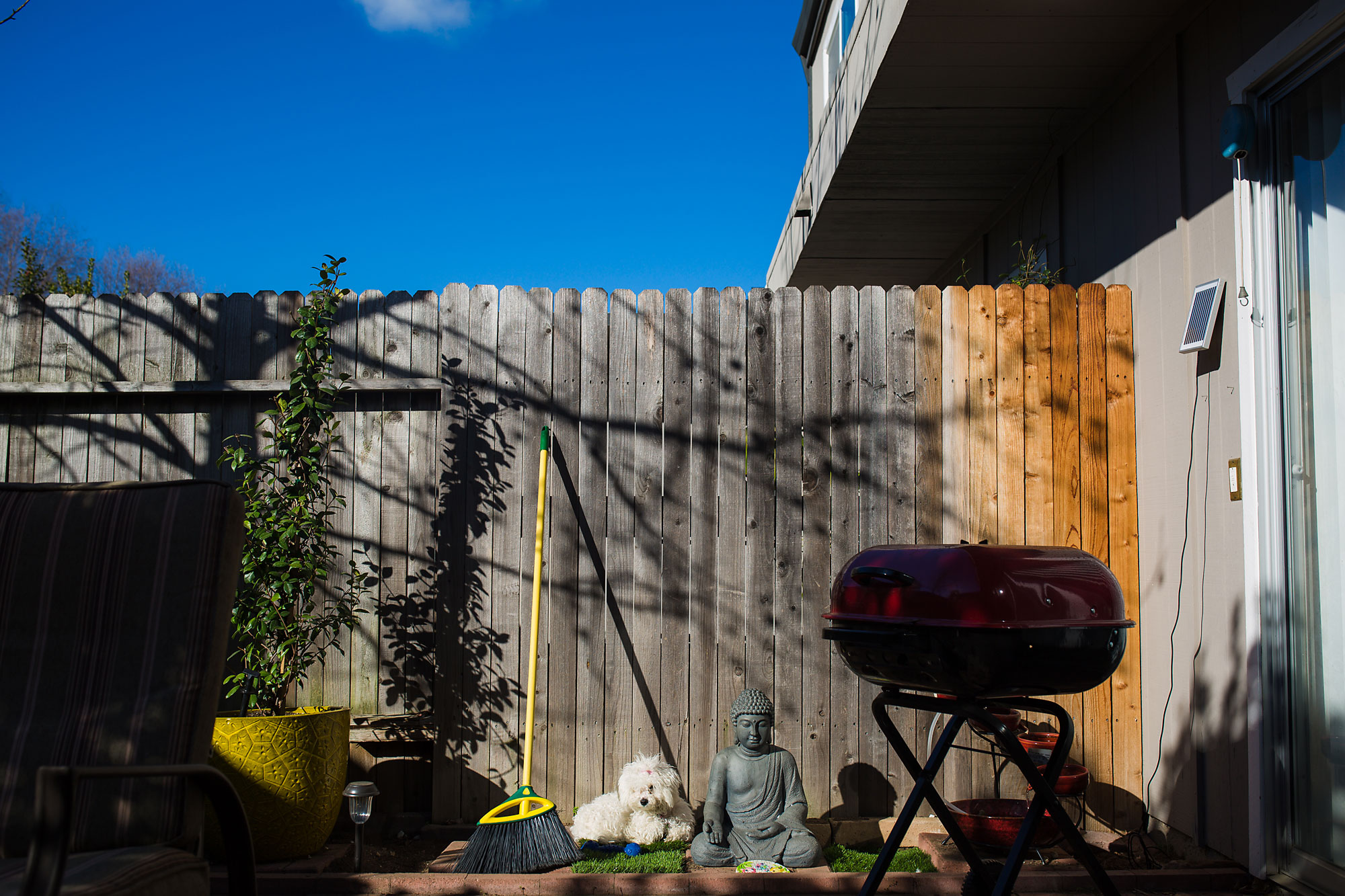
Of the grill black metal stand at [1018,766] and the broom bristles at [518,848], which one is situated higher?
the grill black metal stand at [1018,766]

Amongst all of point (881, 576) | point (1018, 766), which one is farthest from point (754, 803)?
point (881, 576)

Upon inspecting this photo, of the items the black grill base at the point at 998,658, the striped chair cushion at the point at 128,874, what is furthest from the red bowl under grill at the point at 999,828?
the striped chair cushion at the point at 128,874

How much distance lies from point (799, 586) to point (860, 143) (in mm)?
2185

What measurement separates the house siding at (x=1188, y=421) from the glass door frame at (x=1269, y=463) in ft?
0.23

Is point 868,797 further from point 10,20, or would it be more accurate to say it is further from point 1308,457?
point 10,20

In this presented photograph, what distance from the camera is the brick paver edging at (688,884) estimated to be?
8.36 ft

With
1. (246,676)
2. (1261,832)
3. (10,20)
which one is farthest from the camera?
(246,676)

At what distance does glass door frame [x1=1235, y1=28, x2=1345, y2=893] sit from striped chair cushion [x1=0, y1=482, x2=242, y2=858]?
2.62 m

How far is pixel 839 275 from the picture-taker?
6199mm

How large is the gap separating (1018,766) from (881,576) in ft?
1.83

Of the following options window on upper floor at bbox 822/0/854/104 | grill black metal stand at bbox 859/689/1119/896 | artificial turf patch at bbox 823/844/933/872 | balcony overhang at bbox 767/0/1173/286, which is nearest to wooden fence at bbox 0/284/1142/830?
artificial turf patch at bbox 823/844/933/872

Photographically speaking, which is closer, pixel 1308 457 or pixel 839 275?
pixel 1308 457

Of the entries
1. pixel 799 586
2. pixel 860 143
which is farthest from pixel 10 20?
pixel 860 143

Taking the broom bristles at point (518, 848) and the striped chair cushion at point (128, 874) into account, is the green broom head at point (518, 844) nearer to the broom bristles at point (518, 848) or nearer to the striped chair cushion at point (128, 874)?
the broom bristles at point (518, 848)
